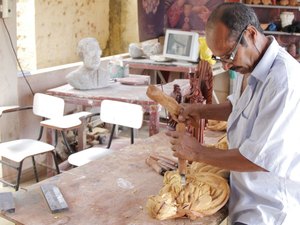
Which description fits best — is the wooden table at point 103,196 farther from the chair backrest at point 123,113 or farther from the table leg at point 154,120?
the table leg at point 154,120

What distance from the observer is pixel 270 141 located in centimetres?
140

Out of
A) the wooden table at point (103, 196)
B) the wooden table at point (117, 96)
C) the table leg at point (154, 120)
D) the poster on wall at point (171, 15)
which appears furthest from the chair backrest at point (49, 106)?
the poster on wall at point (171, 15)

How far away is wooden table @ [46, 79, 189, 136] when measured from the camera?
140 inches

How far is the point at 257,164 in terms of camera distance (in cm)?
143

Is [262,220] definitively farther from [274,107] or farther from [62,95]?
[62,95]

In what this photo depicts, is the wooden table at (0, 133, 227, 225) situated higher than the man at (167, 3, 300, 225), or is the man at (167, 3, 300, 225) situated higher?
the man at (167, 3, 300, 225)

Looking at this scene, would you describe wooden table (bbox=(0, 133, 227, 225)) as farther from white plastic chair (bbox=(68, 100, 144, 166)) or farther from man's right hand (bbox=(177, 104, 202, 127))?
white plastic chair (bbox=(68, 100, 144, 166))

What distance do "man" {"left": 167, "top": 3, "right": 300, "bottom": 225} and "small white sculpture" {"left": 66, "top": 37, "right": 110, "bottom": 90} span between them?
2560 mm

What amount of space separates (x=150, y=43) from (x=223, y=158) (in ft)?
14.1

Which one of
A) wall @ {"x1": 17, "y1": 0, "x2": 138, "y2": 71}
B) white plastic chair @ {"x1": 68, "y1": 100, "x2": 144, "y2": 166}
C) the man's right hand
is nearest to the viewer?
the man's right hand

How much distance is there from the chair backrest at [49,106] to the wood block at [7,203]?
197cm

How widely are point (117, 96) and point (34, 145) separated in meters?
0.85

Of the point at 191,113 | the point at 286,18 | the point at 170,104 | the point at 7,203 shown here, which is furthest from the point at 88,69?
the point at 286,18

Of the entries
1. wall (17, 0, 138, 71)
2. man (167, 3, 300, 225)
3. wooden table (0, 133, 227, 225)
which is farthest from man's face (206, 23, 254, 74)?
wall (17, 0, 138, 71)
